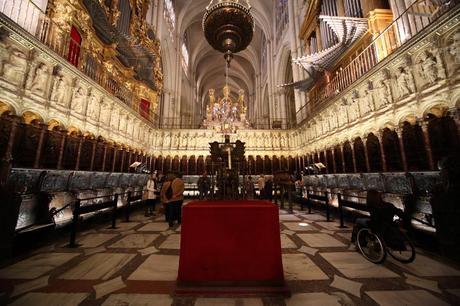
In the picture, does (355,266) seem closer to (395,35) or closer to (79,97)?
(395,35)

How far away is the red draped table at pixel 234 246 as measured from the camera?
Answer: 71.9 inches

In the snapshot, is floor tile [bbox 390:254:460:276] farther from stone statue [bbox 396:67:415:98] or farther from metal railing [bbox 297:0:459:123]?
metal railing [bbox 297:0:459:123]

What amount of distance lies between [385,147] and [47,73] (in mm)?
10913

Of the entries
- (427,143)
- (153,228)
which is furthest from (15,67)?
(427,143)

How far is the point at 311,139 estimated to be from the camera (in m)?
11.2

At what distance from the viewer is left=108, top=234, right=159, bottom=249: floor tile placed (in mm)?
3304

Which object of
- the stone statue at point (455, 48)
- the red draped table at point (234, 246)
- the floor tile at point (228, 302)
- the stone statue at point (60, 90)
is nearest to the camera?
the floor tile at point (228, 302)

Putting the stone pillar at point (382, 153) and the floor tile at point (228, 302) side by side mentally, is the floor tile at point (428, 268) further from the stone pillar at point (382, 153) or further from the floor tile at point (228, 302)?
the stone pillar at point (382, 153)

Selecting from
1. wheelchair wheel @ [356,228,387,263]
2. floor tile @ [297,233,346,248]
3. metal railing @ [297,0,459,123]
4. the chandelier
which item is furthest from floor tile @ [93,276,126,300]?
metal railing @ [297,0,459,123]

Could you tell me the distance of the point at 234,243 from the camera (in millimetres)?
1828

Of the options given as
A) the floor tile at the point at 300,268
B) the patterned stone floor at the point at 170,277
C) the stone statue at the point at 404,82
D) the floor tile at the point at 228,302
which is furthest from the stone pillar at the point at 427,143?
the floor tile at the point at 228,302

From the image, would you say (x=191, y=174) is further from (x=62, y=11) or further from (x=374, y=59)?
(x=374, y=59)

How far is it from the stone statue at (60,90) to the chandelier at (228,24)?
514 cm

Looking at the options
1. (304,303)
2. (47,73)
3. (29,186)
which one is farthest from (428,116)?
(47,73)
